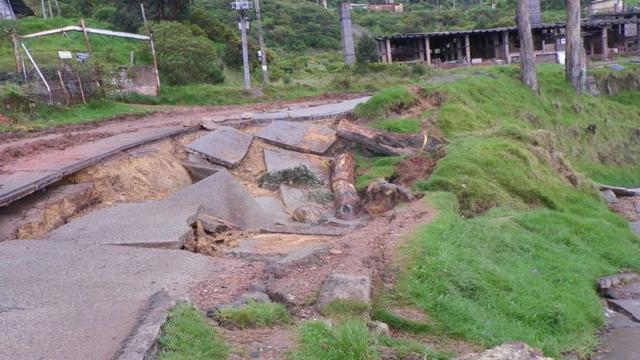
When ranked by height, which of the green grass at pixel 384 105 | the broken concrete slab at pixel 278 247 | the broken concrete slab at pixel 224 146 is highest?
the green grass at pixel 384 105

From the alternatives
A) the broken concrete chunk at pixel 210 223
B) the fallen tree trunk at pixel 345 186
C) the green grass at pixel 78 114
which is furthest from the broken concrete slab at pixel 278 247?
the green grass at pixel 78 114

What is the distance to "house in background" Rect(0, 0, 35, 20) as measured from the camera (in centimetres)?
3791

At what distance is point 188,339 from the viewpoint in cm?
484

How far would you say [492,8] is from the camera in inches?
2854

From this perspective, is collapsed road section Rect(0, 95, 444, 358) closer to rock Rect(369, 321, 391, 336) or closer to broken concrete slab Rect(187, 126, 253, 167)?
broken concrete slab Rect(187, 126, 253, 167)

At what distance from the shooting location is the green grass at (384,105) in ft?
54.0

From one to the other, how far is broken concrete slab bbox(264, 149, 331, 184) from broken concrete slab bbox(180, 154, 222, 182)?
1129 mm

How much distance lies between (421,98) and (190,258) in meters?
12.0

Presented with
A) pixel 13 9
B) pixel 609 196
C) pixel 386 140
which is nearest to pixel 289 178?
pixel 386 140

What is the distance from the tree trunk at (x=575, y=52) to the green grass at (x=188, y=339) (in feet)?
81.1

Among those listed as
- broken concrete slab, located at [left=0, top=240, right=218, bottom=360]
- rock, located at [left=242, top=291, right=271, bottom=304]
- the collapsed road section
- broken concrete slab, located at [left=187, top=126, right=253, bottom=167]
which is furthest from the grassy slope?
rock, located at [left=242, top=291, right=271, bottom=304]

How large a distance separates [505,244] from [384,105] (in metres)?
7.71

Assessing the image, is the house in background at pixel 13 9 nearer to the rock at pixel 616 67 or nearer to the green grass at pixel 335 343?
the rock at pixel 616 67

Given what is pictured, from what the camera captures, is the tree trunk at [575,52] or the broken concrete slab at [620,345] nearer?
the broken concrete slab at [620,345]
